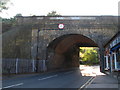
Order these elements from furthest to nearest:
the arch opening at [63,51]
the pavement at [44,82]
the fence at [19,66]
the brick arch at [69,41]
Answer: the brick arch at [69,41]
the arch opening at [63,51]
the fence at [19,66]
the pavement at [44,82]

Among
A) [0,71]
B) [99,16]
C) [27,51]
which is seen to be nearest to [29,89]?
[0,71]

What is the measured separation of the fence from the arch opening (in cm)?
208

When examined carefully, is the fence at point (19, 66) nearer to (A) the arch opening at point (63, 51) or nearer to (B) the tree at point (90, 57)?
(A) the arch opening at point (63, 51)

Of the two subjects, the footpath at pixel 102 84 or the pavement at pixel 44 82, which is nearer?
the footpath at pixel 102 84

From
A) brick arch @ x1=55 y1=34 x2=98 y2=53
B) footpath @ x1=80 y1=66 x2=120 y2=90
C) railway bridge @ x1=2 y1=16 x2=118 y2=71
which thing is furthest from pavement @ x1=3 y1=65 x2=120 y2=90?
brick arch @ x1=55 y1=34 x2=98 y2=53

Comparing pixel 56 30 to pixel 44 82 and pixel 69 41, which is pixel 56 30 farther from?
pixel 44 82

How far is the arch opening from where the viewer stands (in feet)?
95.5

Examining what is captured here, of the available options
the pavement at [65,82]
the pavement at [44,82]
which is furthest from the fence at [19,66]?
the pavement at [44,82]

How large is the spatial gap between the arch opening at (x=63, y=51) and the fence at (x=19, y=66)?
208 cm

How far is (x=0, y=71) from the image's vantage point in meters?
18.6

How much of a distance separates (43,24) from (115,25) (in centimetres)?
1112

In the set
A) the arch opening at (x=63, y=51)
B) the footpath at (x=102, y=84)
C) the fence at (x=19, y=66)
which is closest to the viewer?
the footpath at (x=102, y=84)

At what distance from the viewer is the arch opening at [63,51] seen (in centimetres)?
2909

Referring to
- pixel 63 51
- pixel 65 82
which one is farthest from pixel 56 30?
pixel 65 82
